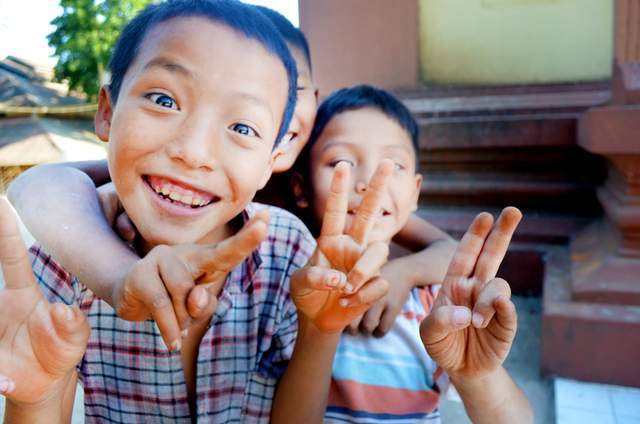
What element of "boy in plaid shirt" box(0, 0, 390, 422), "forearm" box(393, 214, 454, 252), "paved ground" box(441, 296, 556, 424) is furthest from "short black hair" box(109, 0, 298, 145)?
"paved ground" box(441, 296, 556, 424)

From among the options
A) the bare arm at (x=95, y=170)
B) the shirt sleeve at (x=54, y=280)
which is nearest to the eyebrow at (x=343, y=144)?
the bare arm at (x=95, y=170)

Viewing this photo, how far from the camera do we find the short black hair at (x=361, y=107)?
4.58ft

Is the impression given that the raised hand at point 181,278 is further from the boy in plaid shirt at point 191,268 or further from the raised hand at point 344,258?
the raised hand at point 344,258

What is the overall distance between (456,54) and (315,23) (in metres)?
0.80

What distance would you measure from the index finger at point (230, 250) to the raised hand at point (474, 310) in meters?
0.34

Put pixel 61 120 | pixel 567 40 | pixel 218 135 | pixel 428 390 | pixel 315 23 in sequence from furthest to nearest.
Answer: pixel 61 120
pixel 315 23
pixel 567 40
pixel 428 390
pixel 218 135

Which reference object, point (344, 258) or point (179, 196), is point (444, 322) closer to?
point (344, 258)

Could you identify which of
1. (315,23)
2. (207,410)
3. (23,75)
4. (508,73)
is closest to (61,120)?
(23,75)

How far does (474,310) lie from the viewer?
0.82m

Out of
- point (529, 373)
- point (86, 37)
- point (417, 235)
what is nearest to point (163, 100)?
point (417, 235)

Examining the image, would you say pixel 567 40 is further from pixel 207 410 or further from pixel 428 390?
pixel 207 410

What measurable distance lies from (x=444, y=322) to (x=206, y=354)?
0.48 metres

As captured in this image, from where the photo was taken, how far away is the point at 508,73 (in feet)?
8.98

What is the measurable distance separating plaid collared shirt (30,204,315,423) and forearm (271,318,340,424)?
2.1 inches
